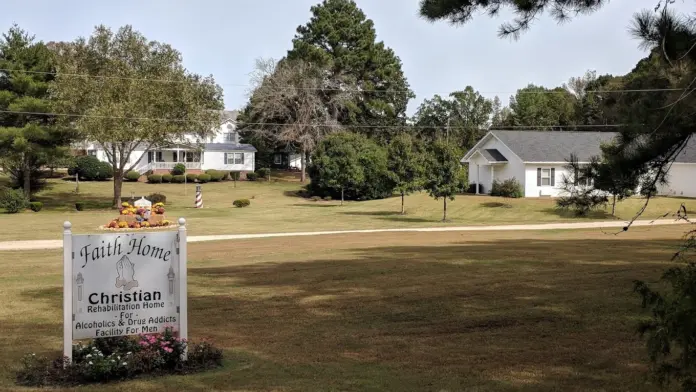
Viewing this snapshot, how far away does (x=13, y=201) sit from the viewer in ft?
168

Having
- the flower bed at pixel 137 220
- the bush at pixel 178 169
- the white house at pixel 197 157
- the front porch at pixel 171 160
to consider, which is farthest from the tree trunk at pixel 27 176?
the front porch at pixel 171 160

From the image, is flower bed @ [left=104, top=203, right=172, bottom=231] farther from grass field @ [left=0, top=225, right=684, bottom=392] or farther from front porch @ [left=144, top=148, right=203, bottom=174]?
front porch @ [left=144, top=148, right=203, bottom=174]

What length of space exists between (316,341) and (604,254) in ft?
39.2

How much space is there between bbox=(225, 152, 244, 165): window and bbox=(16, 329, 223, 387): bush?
79.2 metres

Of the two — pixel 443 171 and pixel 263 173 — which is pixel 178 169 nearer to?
pixel 263 173

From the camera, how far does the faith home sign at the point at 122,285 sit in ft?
28.2

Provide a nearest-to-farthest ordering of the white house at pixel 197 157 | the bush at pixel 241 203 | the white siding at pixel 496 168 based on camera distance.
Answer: the white siding at pixel 496 168 < the bush at pixel 241 203 < the white house at pixel 197 157

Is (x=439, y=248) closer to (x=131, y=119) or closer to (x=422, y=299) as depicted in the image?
(x=422, y=299)

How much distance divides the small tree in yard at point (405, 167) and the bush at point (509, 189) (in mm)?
8825

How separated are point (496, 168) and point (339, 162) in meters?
12.8

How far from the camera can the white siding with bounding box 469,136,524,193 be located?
184 feet

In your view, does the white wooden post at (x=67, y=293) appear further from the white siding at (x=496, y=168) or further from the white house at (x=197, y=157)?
the white house at (x=197, y=157)

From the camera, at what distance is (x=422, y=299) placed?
43.3 feet

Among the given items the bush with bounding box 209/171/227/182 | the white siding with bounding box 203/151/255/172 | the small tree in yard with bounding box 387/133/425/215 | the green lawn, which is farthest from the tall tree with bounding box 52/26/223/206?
the white siding with bounding box 203/151/255/172
